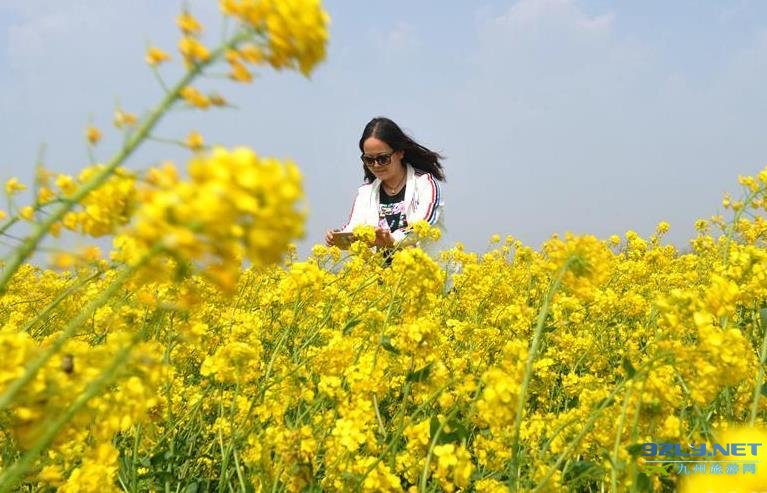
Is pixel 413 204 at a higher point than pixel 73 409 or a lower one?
higher

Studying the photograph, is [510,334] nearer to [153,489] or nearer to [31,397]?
[153,489]

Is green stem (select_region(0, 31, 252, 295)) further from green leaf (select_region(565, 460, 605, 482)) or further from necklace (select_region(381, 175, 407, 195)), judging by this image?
necklace (select_region(381, 175, 407, 195))

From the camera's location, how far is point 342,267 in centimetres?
474

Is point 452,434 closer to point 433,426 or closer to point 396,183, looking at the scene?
point 433,426

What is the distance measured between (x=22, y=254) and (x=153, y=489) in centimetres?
167

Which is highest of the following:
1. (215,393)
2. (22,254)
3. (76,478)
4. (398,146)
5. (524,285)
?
(398,146)

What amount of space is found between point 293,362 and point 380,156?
3248mm

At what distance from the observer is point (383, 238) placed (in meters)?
5.09

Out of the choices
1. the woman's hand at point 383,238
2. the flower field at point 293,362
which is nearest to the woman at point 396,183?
the woman's hand at point 383,238

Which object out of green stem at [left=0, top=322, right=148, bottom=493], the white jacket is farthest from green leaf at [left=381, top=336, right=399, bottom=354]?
the white jacket

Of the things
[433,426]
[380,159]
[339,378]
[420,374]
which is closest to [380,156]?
[380,159]

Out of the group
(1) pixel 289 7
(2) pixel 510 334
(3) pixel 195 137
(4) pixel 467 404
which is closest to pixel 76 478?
(3) pixel 195 137

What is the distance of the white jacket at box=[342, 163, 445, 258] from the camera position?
18.8 feet

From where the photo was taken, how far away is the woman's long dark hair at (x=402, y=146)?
599 centimetres
